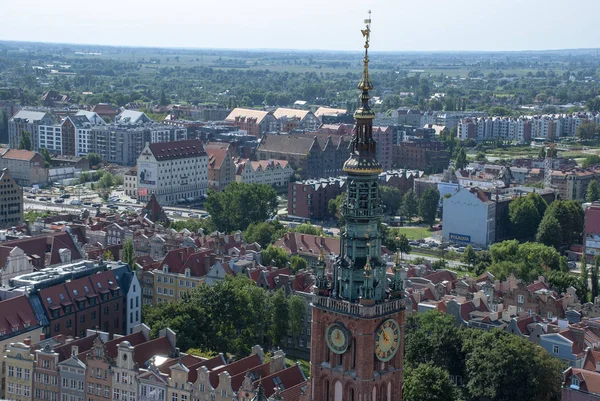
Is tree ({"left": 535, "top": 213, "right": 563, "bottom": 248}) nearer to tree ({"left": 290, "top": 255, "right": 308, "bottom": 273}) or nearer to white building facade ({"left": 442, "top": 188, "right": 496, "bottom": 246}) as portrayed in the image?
white building facade ({"left": 442, "top": 188, "right": 496, "bottom": 246})

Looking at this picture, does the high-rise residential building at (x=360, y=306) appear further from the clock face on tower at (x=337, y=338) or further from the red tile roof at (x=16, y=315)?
the red tile roof at (x=16, y=315)

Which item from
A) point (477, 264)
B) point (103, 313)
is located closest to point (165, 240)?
point (103, 313)

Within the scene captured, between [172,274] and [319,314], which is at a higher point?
[319,314]

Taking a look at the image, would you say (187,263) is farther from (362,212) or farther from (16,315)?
(362,212)

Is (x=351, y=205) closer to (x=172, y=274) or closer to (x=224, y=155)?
(x=172, y=274)

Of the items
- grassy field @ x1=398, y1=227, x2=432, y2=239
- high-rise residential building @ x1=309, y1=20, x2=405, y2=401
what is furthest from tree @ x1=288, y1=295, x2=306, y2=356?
grassy field @ x1=398, y1=227, x2=432, y2=239

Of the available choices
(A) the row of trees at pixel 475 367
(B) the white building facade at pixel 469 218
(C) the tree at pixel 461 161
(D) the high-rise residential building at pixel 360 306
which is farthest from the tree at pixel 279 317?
(C) the tree at pixel 461 161

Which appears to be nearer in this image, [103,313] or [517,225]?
[103,313]
